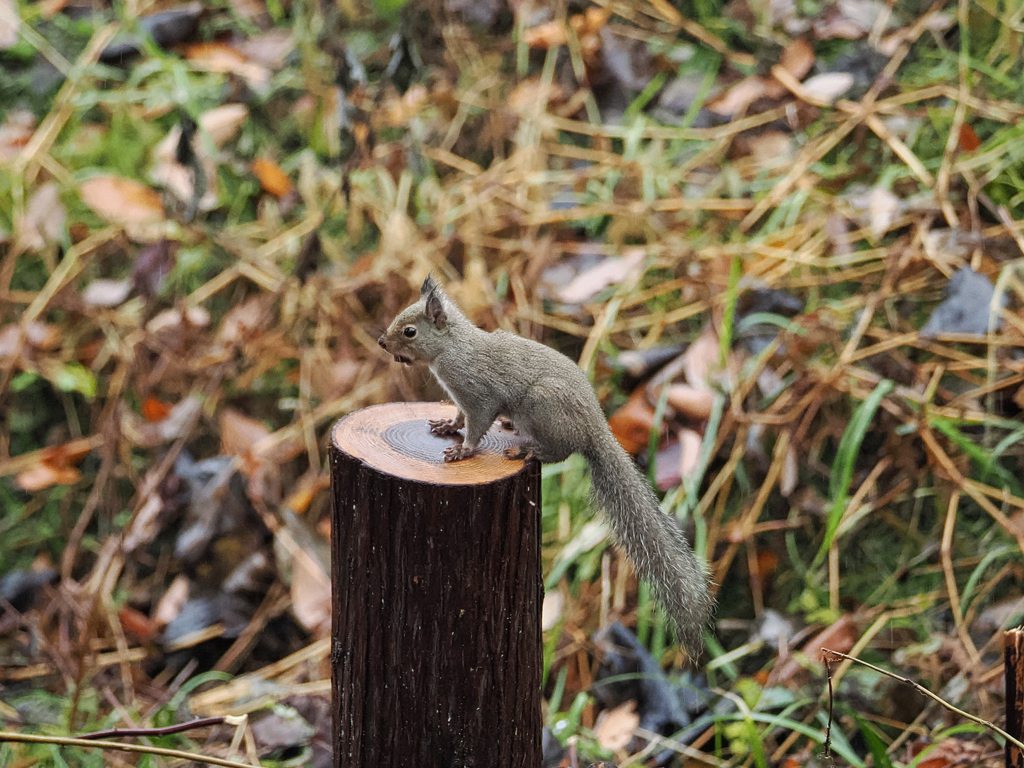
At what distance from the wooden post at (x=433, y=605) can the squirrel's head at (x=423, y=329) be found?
0.26 m

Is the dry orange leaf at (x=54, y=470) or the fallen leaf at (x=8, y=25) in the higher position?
the fallen leaf at (x=8, y=25)

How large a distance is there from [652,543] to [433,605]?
53 centimetres

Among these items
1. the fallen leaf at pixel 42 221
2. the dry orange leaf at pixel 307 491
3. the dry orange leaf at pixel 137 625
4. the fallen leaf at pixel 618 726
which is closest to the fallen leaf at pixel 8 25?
the fallen leaf at pixel 42 221

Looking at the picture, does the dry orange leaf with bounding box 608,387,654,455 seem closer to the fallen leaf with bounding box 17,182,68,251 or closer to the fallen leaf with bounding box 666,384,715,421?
the fallen leaf with bounding box 666,384,715,421

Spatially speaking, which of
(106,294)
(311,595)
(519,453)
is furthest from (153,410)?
(519,453)

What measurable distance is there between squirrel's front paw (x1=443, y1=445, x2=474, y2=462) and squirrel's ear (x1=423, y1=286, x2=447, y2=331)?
0.27 metres

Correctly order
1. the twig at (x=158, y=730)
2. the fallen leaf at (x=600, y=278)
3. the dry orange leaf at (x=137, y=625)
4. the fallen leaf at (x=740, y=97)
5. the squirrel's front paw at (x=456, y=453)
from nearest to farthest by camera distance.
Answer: the twig at (x=158, y=730) < the squirrel's front paw at (x=456, y=453) < the dry orange leaf at (x=137, y=625) < the fallen leaf at (x=600, y=278) < the fallen leaf at (x=740, y=97)

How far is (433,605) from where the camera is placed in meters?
1.66

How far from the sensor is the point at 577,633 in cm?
282

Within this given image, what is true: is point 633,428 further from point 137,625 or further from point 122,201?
point 122,201

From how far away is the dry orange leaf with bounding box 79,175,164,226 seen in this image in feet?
12.5

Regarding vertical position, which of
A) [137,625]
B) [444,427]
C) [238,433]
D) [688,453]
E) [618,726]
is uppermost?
[444,427]

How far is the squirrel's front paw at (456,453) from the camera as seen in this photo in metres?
1.81

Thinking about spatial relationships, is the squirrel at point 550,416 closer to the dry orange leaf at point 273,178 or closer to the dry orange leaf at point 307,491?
the dry orange leaf at point 307,491
